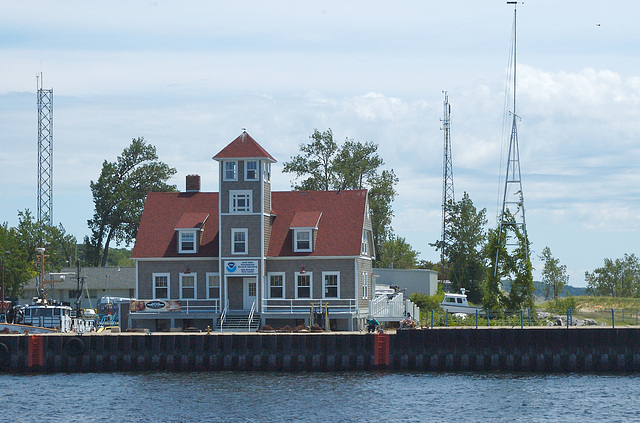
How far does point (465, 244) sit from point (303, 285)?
41845 mm

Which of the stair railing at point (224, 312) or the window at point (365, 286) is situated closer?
the stair railing at point (224, 312)

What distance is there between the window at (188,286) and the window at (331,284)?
8.51m

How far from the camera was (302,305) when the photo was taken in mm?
60781

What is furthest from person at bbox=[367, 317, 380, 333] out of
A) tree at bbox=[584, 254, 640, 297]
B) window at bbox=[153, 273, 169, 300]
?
tree at bbox=[584, 254, 640, 297]

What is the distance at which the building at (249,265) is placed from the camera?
198 ft

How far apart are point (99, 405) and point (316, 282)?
70.0ft

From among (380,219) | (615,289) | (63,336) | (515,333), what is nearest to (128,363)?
(63,336)

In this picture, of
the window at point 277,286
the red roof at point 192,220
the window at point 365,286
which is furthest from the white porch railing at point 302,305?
the red roof at point 192,220

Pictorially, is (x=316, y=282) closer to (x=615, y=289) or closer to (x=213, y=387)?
(x=213, y=387)

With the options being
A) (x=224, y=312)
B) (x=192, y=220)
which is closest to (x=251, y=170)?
(x=192, y=220)

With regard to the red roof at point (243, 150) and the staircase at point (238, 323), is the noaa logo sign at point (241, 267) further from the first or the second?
the red roof at point (243, 150)

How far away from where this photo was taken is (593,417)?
39062 mm

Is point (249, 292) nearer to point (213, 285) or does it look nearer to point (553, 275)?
point (213, 285)

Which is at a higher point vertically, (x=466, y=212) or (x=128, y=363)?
(x=466, y=212)
